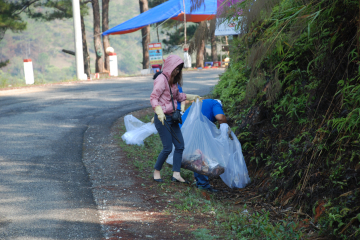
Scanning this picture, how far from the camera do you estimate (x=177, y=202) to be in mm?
4270

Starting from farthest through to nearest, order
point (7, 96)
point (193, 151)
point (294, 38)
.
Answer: point (7, 96) < point (193, 151) < point (294, 38)

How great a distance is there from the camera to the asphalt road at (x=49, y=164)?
11.4 ft

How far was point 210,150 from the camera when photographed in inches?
193

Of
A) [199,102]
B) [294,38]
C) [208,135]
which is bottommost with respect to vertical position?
[208,135]

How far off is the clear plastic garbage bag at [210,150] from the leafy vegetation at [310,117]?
266mm

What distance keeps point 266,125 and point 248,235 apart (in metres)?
2.18

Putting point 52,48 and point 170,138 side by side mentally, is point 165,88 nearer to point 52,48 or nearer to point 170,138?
point 170,138

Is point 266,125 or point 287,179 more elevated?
point 266,125

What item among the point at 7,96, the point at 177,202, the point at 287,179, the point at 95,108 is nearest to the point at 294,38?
the point at 287,179

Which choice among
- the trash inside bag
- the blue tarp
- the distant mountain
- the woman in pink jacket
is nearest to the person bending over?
the woman in pink jacket

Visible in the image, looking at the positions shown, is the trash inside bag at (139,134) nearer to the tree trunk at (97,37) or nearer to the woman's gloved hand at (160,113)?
the woman's gloved hand at (160,113)

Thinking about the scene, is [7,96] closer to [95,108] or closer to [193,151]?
[95,108]

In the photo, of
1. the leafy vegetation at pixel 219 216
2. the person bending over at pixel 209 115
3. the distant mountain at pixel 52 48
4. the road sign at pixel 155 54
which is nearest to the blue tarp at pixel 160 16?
the road sign at pixel 155 54

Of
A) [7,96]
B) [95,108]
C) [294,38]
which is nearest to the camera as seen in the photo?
[294,38]
